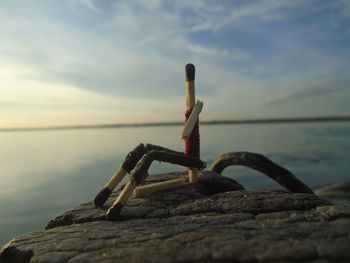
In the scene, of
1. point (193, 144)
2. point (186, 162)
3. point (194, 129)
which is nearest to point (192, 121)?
point (194, 129)

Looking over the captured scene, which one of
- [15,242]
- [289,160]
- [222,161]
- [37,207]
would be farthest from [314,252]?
[289,160]

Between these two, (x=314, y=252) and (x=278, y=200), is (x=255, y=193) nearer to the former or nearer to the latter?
(x=278, y=200)

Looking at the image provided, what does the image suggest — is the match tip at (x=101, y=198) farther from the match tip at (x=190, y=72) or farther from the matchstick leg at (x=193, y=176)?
the match tip at (x=190, y=72)

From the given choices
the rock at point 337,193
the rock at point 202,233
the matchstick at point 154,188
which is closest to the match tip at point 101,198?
the rock at point 202,233

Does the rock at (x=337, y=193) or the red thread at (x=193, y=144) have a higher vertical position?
the red thread at (x=193, y=144)

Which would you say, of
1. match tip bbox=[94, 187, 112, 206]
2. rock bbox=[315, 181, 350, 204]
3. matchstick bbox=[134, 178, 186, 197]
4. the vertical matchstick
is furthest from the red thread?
rock bbox=[315, 181, 350, 204]

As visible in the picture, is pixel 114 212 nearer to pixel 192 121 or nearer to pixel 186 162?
pixel 186 162
